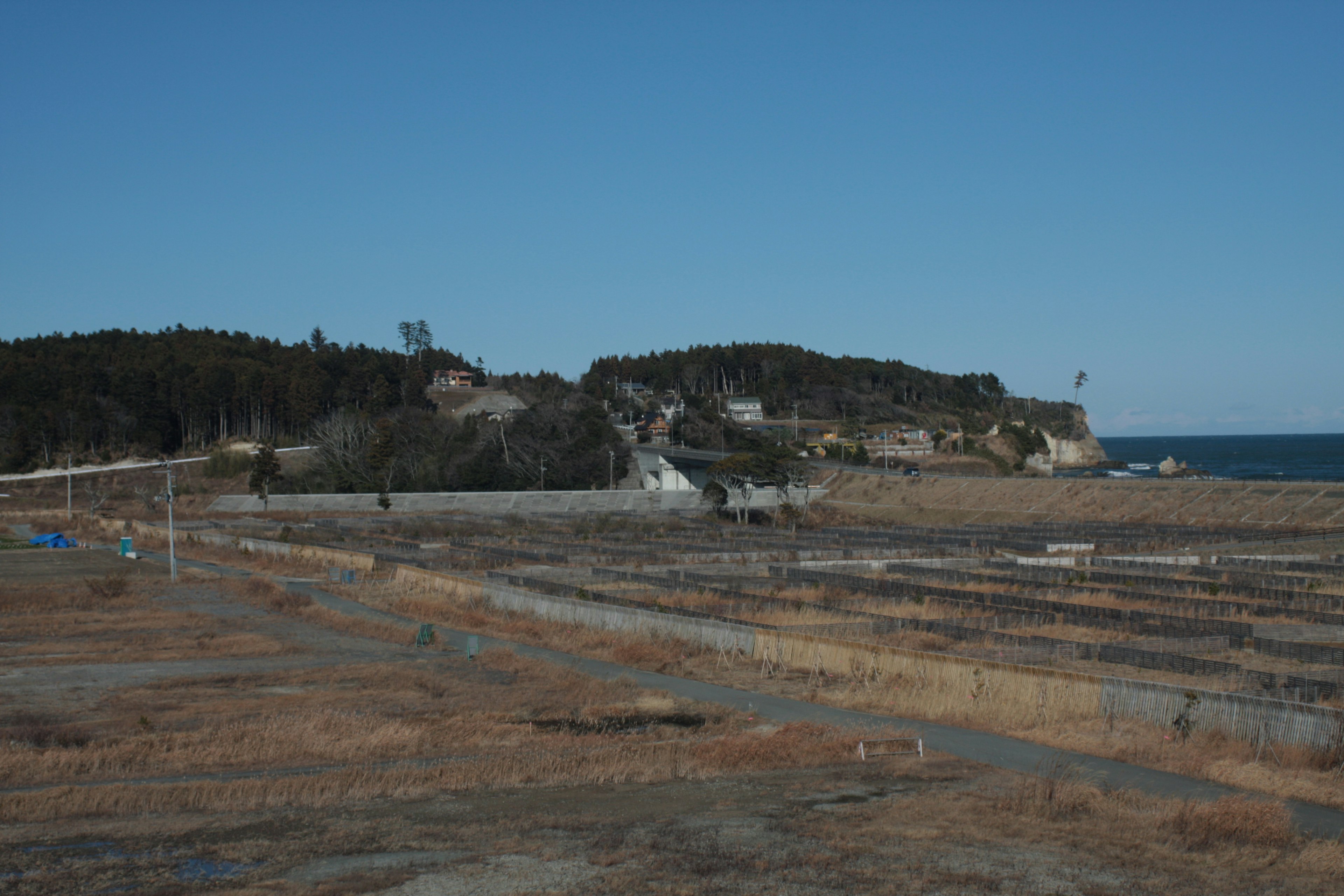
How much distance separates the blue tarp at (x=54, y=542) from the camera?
207ft

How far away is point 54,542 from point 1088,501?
70945mm

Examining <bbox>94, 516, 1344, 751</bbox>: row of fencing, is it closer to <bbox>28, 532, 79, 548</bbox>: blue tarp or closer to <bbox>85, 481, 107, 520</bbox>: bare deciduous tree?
<bbox>28, 532, 79, 548</bbox>: blue tarp

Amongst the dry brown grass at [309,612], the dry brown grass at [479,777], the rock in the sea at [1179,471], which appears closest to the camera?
the dry brown grass at [479,777]

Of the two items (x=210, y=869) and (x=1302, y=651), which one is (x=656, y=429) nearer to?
(x=1302, y=651)

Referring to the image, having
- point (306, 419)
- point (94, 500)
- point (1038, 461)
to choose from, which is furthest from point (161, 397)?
point (1038, 461)

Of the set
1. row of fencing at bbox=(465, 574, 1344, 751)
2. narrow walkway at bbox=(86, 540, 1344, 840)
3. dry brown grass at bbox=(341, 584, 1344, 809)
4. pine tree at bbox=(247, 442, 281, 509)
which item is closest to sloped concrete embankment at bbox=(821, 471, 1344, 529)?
dry brown grass at bbox=(341, 584, 1344, 809)

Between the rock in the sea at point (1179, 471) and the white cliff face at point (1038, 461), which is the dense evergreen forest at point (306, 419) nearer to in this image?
the white cliff face at point (1038, 461)

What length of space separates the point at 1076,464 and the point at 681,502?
12789cm

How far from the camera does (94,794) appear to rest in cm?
1412

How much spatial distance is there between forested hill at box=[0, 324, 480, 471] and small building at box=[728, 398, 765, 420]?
5465cm

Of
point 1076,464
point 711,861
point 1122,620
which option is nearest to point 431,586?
point 1122,620

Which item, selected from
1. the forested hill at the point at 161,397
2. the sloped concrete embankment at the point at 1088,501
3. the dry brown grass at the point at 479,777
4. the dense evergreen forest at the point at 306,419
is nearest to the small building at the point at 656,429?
the dense evergreen forest at the point at 306,419

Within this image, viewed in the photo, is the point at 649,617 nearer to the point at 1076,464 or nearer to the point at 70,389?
the point at 70,389

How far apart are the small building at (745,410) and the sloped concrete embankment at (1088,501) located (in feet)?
279
